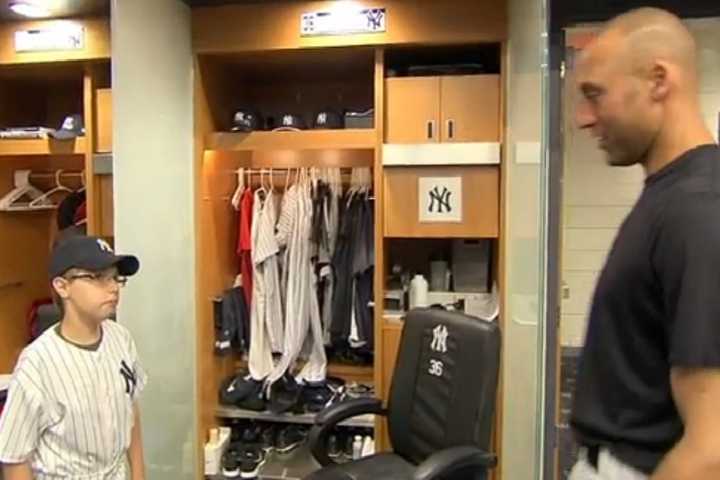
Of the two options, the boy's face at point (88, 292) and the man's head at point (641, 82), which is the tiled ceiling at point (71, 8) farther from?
the man's head at point (641, 82)

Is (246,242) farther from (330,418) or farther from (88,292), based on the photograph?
(88,292)

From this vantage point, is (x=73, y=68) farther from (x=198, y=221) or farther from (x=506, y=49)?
(x=506, y=49)

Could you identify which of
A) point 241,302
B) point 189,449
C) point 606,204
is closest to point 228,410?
point 189,449

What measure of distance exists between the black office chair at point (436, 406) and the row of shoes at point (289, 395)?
2.79 ft

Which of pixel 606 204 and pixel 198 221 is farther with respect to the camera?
pixel 606 204

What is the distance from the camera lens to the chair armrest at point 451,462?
6.93ft

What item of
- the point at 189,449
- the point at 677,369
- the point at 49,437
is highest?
the point at 677,369

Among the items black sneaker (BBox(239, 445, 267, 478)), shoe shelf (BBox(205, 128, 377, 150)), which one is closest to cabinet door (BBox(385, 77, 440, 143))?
shoe shelf (BBox(205, 128, 377, 150))

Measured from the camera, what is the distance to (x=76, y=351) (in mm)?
1884

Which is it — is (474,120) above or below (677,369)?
above

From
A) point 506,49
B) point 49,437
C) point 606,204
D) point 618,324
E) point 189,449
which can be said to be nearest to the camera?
point 618,324

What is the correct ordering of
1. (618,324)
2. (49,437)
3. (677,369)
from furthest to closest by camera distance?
1. (49,437)
2. (618,324)
3. (677,369)

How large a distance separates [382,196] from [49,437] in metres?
1.88

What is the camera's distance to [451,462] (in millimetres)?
2170
